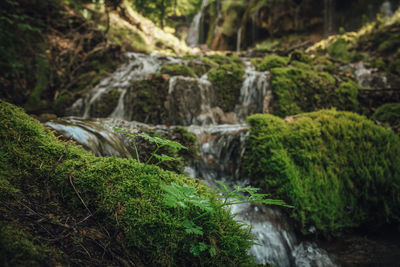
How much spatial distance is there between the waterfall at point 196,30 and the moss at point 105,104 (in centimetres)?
2592

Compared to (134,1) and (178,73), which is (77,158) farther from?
(134,1)

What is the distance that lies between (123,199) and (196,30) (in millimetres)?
34167

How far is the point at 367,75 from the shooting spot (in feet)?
31.1

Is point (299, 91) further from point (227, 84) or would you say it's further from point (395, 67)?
point (395, 67)

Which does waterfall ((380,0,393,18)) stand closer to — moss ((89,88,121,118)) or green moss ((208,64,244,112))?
green moss ((208,64,244,112))

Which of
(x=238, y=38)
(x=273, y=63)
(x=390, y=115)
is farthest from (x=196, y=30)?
(x=390, y=115)

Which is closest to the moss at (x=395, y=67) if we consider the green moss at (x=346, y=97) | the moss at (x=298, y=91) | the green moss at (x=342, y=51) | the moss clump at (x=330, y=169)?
the green moss at (x=342, y=51)

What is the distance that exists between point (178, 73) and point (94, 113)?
3.66m

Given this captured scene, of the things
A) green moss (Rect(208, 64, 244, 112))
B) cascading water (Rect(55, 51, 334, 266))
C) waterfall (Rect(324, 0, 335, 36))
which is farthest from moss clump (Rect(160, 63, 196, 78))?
waterfall (Rect(324, 0, 335, 36))

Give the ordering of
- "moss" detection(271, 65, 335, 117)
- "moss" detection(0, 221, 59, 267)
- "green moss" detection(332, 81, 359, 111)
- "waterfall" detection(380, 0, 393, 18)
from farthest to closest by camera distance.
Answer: "waterfall" detection(380, 0, 393, 18), "green moss" detection(332, 81, 359, 111), "moss" detection(271, 65, 335, 117), "moss" detection(0, 221, 59, 267)

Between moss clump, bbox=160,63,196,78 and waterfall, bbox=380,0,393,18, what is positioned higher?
waterfall, bbox=380,0,393,18

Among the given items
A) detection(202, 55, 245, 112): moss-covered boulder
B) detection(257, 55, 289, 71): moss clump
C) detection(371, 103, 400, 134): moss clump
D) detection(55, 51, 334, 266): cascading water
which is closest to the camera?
detection(55, 51, 334, 266): cascading water

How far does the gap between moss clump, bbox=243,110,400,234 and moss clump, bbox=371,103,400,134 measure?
132 centimetres

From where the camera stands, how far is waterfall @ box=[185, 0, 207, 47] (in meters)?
29.7
